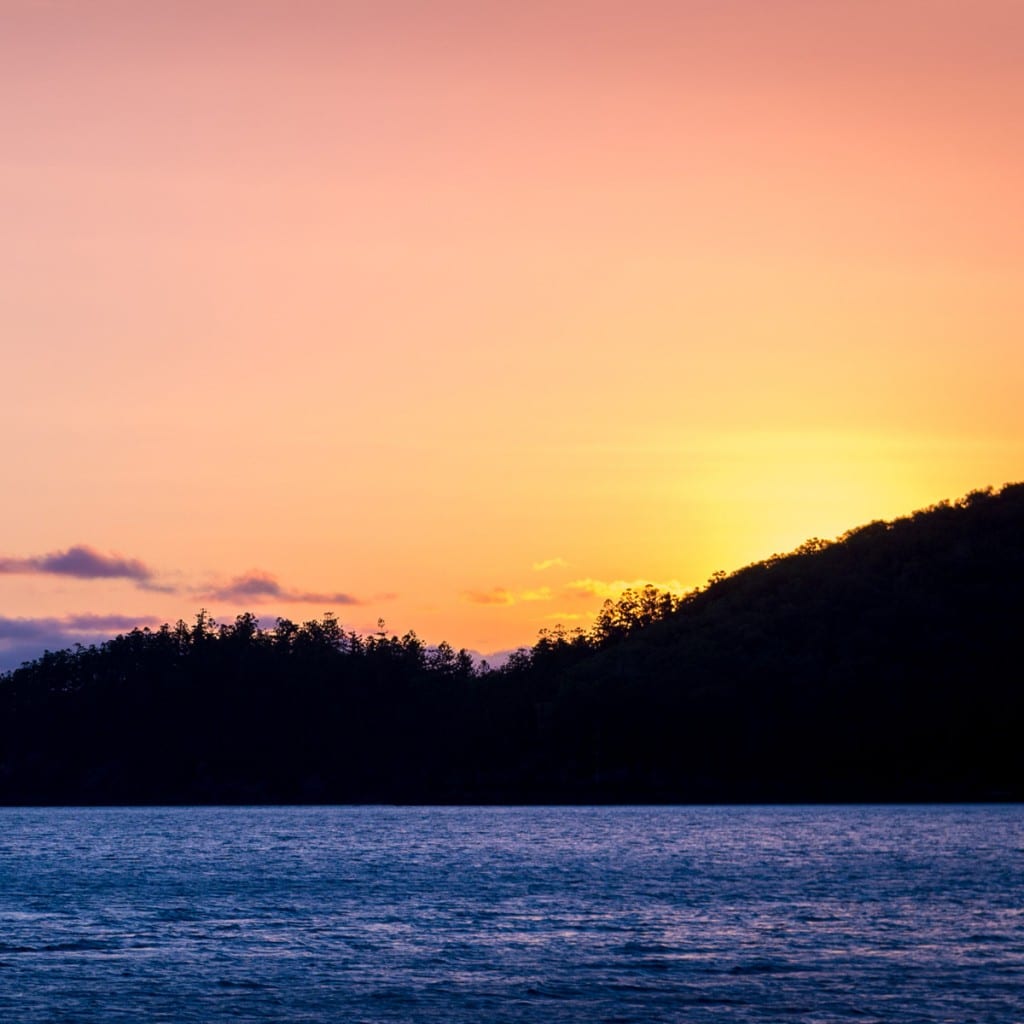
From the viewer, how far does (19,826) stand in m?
195

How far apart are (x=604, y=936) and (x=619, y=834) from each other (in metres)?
83.6

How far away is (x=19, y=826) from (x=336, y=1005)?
525 feet

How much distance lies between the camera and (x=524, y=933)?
64812 millimetres

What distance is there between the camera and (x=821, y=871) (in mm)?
97375

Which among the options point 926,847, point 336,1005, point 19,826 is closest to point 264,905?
point 336,1005

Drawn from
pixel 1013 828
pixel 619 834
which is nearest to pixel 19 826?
pixel 619 834

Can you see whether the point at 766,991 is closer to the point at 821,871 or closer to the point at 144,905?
the point at 144,905

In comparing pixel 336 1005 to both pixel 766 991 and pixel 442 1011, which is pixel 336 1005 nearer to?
pixel 442 1011

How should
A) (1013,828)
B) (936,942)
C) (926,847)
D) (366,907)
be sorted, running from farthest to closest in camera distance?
1. (1013,828)
2. (926,847)
3. (366,907)
4. (936,942)

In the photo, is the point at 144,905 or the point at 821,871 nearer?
the point at 144,905

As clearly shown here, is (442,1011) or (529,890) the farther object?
(529,890)

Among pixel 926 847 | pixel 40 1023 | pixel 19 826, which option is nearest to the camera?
pixel 40 1023

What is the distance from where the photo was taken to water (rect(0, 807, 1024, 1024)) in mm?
47406

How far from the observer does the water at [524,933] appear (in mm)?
47406
